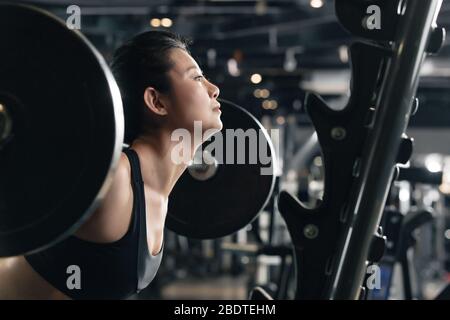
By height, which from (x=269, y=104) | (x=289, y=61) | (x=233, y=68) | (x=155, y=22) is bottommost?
(x=269, y=104)

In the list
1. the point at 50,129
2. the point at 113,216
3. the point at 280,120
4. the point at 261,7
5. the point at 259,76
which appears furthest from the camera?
the point at 280,120

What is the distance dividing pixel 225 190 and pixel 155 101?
299mm

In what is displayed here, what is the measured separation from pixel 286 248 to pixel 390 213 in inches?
27.1

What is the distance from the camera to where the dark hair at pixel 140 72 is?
951mm

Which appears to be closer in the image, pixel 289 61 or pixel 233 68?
pixel 233 68

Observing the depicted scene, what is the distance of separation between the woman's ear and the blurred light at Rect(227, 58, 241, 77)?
19.8 ft

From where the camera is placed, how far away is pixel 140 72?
37.8 inches

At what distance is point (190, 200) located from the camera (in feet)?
3.96

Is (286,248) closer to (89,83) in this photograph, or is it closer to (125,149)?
(125,149)

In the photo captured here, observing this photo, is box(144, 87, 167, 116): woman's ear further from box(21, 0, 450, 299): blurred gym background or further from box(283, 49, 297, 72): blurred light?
box(283, 49, 297, 72): blurred light

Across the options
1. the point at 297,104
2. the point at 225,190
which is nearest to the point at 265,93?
the point at 297,104

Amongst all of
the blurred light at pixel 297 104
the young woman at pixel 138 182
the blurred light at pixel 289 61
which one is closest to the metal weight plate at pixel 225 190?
the young woman at pixel 138 182

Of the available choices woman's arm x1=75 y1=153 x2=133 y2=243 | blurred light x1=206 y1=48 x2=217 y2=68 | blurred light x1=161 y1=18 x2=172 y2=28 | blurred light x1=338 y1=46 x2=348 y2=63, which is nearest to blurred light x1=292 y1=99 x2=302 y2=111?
blurred light x1=338 y1=46 x2=348 y2=63

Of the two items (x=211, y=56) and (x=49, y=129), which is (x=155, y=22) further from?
(x=49, y=129)
